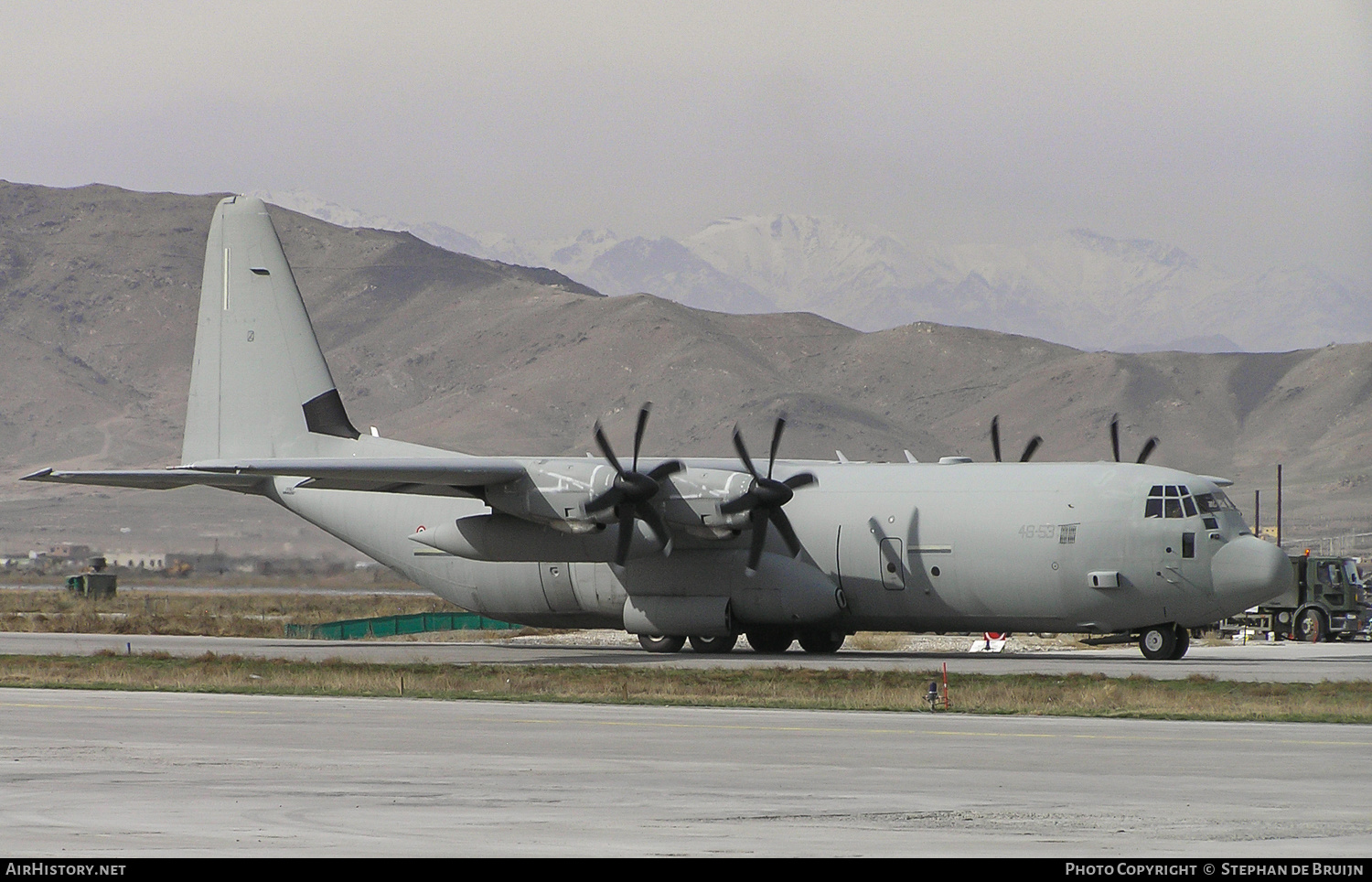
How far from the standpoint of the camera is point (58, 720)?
76.6 ft

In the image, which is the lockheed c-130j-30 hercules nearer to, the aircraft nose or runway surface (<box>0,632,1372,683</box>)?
the aircraft nose

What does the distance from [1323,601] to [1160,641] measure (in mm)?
18944

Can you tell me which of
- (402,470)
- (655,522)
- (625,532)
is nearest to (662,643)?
(655,522)

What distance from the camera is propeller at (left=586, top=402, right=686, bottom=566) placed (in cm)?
3547

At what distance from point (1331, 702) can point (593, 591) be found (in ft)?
60.9

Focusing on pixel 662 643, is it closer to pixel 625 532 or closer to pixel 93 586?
pixel 625 532

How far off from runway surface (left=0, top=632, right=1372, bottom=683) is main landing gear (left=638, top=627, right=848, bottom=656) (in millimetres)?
332

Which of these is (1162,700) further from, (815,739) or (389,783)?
(389,783)

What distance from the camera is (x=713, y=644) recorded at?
39.7m

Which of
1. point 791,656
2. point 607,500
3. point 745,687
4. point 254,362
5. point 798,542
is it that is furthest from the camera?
point 254,362

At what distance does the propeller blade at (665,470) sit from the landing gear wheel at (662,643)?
441 cm

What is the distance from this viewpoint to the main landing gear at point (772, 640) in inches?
1523

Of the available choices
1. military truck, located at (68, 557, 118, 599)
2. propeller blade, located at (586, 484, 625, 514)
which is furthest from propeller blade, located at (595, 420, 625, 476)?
military truck, located at (68, 557, 118, 599)

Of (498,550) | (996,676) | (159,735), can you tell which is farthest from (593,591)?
(159,735)
